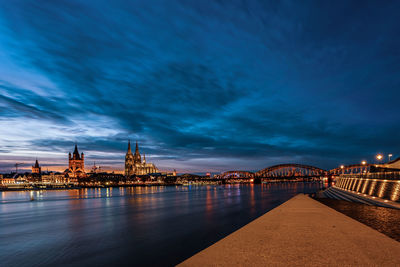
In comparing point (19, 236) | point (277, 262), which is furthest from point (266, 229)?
point (19, 236)

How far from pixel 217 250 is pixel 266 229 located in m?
3.34

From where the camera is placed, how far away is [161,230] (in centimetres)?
2242

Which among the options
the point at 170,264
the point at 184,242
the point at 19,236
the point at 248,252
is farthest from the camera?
the point at 19,236

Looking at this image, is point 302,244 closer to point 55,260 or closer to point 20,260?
point 55,260

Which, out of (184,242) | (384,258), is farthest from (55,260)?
(384,258)

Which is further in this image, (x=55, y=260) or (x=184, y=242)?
(x=184, y=242)

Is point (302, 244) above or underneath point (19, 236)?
above

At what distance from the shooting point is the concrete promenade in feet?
19.0

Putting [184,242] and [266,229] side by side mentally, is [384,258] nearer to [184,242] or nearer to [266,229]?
[266,229]

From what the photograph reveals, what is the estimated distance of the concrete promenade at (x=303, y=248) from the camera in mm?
5789

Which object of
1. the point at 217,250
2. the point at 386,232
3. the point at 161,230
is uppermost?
the point at 217,250

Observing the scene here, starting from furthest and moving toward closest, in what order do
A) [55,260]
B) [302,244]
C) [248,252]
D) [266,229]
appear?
[55,260]
[266,229]
[302,244]
[248,252]

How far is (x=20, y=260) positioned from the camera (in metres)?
14.1

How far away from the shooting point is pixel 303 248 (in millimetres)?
6855
